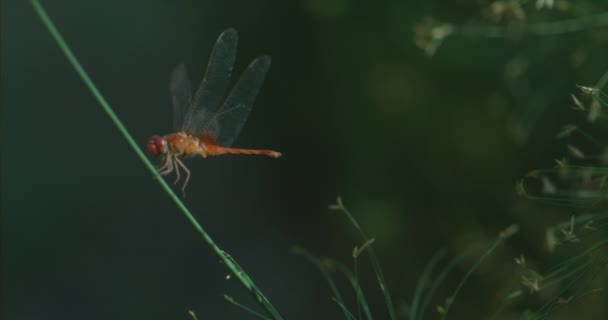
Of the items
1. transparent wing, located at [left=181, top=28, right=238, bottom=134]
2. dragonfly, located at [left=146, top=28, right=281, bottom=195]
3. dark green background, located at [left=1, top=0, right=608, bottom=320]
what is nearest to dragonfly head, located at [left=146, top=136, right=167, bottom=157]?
dragonfly, located at [left=146, top=28, right=281, bottom=195]

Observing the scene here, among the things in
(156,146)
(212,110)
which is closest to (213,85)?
(212,110)

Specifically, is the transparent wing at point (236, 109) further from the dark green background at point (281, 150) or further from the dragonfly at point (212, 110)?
the dark green background at point (281, 150)

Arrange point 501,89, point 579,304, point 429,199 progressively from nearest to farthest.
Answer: point 579,304, point 501,89, point 429,199

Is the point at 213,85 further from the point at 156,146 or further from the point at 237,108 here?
the point at 156,146

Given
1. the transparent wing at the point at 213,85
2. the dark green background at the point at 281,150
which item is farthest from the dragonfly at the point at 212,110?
the dark green background at the point at 281,150

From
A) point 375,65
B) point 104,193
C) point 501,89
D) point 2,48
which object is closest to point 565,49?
point 501,89

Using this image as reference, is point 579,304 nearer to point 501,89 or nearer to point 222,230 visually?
point 501,89
